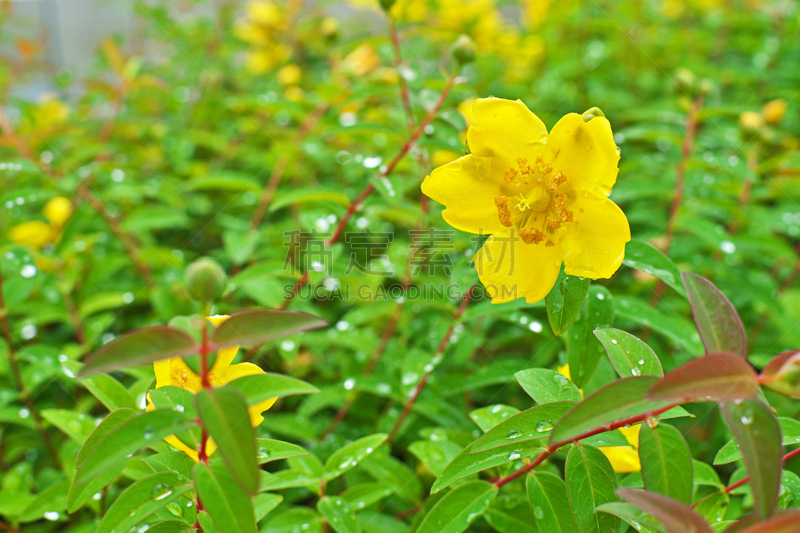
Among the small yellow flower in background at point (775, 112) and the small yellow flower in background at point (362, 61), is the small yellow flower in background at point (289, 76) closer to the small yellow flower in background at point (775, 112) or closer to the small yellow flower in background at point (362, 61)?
the small yellow flower in background at point (362, 61)

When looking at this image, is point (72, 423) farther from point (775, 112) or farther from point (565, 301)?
point (775, 112)

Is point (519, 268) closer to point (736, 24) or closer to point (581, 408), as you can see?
point (581, 408)

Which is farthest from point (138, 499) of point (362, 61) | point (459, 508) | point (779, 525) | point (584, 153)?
point (362, 61)

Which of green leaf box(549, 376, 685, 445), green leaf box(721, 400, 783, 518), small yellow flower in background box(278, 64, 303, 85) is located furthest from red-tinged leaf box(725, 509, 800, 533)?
small yellow flower in background box(278, 64, 303, 85)

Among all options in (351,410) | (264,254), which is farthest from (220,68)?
(351,410)

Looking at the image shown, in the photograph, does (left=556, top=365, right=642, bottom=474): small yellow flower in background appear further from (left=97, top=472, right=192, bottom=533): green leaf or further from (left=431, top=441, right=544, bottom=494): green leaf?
(left=97, top=472, right=192, bottom=533): green leaf

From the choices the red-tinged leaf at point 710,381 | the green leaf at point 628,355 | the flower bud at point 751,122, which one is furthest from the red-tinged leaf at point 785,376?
the flower bud at point 751,122
